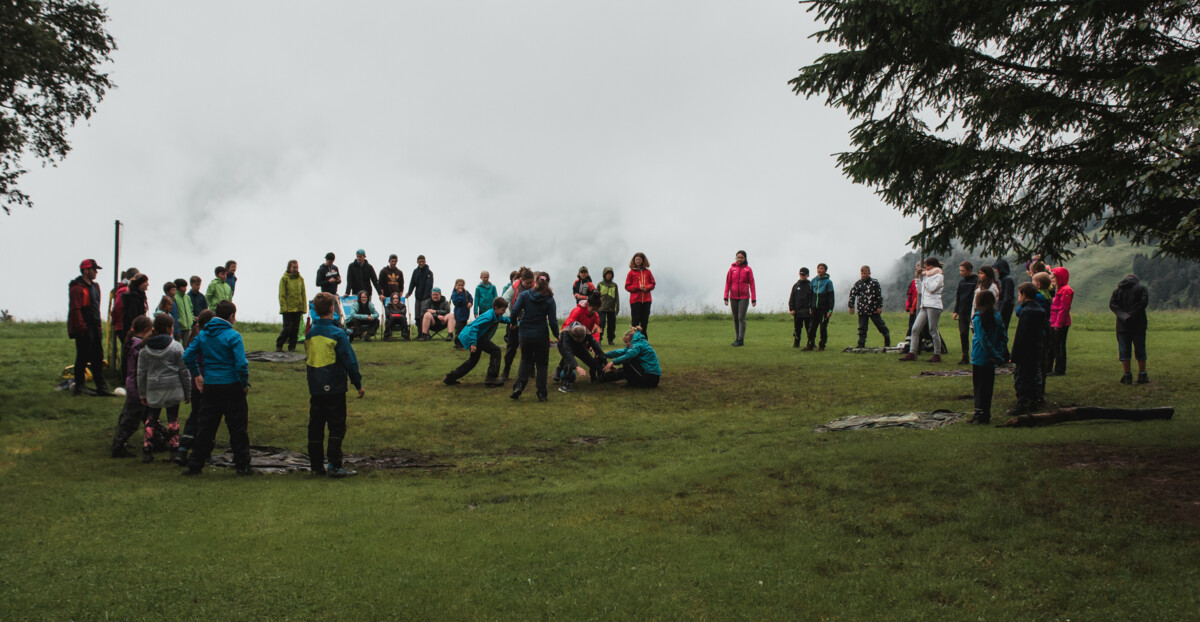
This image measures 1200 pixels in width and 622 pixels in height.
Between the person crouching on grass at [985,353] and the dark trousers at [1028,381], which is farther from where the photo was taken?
the dark trousers at [1028,381]

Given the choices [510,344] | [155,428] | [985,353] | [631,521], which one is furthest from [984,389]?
[155,428]

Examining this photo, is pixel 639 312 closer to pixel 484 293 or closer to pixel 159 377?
pixel 484 293

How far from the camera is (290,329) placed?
1988 cm

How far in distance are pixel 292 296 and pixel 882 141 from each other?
14.3 m

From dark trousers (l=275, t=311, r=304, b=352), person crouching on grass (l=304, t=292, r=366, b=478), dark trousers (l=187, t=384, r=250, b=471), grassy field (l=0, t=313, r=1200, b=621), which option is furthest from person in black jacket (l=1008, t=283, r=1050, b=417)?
dark trousers (l=275, t=311, r=304, b=352)

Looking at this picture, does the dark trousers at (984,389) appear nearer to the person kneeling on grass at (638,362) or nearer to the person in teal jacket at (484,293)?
the person kneeling on grass at (638,362)

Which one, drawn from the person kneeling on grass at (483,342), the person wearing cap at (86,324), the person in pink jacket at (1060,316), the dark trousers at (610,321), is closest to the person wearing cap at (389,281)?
the dark trousers at (610,321)

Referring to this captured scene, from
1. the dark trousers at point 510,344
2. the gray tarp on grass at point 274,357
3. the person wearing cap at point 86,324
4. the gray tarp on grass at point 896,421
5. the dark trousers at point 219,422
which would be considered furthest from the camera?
the gray tarp on grass at point 274,357

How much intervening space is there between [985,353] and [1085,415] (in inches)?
54.7

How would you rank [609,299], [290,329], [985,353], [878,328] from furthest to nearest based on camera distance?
[609,299], [878,328], [290,329], [985,353]

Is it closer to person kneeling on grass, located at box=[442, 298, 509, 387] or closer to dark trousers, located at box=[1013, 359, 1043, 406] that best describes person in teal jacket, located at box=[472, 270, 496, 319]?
person kneeling on grass, located at box=[442, 298, 509, 387]

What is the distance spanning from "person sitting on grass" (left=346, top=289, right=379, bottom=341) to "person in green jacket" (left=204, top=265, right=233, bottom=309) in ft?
12.1

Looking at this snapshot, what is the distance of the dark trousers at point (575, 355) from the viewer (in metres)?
15.5

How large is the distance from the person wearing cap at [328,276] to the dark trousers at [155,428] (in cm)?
1101
